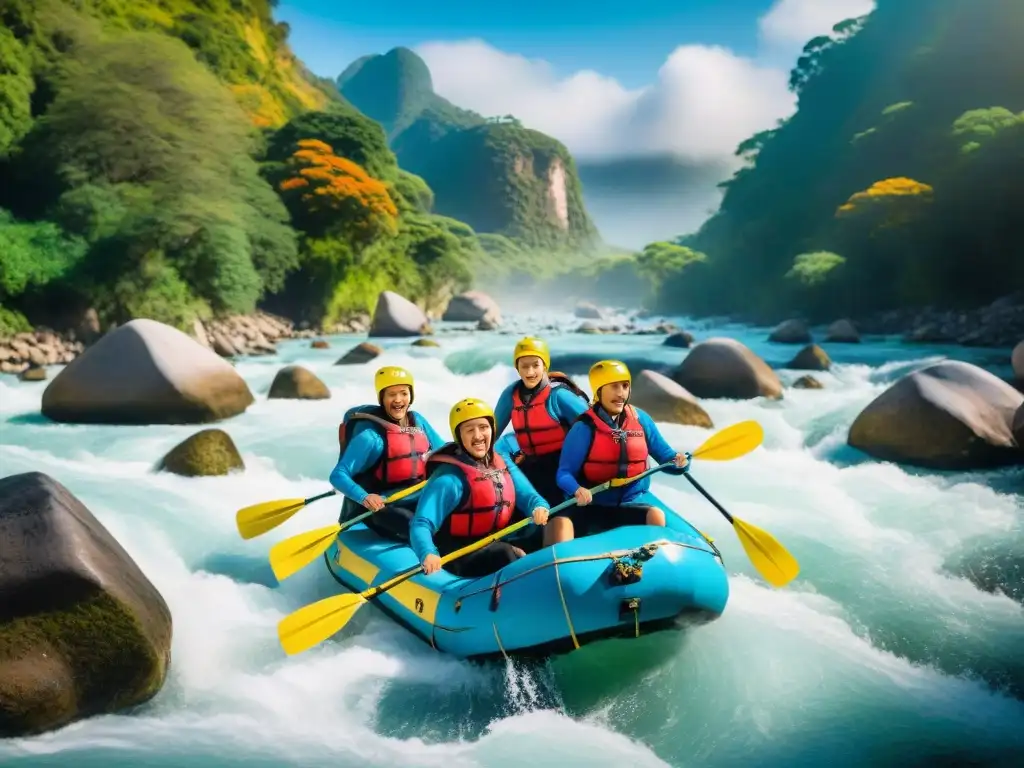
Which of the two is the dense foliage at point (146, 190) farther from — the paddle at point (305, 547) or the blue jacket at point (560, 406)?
the blue jacket at point (560, 406)

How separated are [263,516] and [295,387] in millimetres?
5882

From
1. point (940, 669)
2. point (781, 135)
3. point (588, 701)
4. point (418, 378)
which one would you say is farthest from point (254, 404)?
point (781, 135)

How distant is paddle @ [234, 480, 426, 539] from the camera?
Result: 4.76 meters

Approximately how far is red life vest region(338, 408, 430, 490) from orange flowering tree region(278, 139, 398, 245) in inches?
767

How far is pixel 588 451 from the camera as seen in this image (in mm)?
4133

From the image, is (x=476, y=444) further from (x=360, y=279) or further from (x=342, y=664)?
(x=360, y=279)

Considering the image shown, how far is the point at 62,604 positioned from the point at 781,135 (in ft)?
147

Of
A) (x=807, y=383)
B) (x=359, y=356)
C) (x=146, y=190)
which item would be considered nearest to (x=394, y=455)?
(x=807, y=383)

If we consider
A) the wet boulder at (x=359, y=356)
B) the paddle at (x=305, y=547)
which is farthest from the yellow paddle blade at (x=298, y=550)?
the wet boulder at (x=359, y=356)

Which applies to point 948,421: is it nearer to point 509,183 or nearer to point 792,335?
point 792,335

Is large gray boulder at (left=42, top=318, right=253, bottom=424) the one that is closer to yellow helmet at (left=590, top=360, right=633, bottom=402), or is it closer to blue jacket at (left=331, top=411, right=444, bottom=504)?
blue jacket at (left=331, top=411, right=444, bottom=504)

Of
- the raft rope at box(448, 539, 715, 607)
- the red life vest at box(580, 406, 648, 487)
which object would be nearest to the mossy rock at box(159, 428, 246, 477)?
the red life vest at box(580, 406, 648, 487)

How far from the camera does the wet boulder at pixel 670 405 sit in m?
9.05

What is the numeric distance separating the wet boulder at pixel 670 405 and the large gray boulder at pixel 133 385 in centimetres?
540
